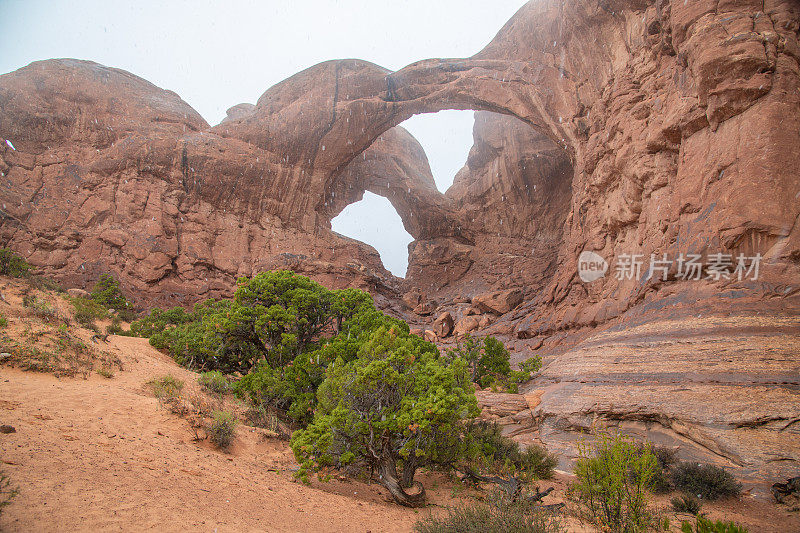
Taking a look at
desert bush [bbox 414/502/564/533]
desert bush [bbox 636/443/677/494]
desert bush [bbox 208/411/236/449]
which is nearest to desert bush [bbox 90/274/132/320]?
desert bush [bbox 208/411/236/449]

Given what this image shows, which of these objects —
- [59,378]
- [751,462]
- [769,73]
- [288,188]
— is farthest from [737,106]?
[288,188]

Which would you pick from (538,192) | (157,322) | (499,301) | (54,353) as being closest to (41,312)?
(54,353)

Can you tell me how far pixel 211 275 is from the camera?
2578 centimetres

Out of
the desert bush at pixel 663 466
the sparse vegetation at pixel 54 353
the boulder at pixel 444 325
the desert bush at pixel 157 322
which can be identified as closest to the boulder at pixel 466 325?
the boulder at pixel 444 325

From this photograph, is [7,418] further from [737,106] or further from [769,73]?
[769,73]

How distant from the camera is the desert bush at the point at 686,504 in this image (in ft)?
20.9

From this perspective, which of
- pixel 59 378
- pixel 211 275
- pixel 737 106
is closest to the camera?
pixel 59 378

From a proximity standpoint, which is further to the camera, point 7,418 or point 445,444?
point 445,444

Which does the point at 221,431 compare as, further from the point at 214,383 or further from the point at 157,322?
the point at 157,322

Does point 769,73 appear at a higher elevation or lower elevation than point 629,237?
higher

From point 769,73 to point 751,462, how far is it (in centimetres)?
1055

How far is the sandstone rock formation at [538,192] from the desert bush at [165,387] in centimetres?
900

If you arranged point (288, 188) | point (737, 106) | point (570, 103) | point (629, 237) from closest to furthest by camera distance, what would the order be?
point (737, 106), point (629, 237), point (570, 103), point (288, 188)

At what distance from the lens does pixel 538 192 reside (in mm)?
32781
